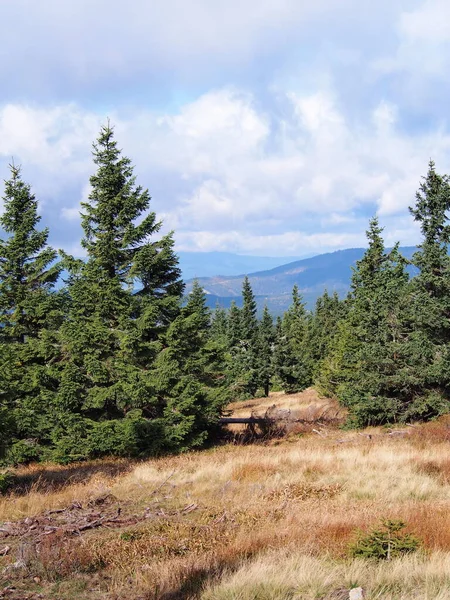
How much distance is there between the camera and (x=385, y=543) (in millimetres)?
5918

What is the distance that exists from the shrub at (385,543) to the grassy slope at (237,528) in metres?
0.20

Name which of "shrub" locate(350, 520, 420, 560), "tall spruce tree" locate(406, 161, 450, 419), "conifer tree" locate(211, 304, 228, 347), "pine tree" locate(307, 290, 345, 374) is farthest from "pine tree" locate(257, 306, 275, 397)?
"shrub" locate(350, 520, 420, 560)

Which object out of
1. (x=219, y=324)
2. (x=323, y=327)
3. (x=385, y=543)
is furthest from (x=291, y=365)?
(x=385, y=543)

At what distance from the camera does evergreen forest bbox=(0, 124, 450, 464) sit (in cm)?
1711

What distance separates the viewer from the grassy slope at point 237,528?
518cm

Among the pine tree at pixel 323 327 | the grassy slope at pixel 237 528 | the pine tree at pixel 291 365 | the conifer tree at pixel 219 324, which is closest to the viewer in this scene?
the grassy slope at pixel 237 528

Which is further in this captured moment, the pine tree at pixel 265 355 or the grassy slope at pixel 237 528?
the pine tree at pixel 265 355

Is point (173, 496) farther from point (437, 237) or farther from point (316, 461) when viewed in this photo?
point (437, 237)

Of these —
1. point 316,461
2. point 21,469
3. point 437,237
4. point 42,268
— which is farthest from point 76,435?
point 437,237

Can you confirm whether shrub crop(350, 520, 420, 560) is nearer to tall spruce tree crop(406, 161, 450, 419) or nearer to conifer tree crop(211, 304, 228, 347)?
tall spruce tree crop(406, 161, 450, 419)

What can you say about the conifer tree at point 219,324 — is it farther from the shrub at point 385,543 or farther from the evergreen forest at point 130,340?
the shrub at point 385,543

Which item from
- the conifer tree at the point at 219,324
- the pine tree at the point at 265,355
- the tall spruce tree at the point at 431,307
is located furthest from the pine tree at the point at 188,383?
the conifer tree at the point at 219,324

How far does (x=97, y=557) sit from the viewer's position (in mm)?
6363

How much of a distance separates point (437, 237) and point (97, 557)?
20.2m
